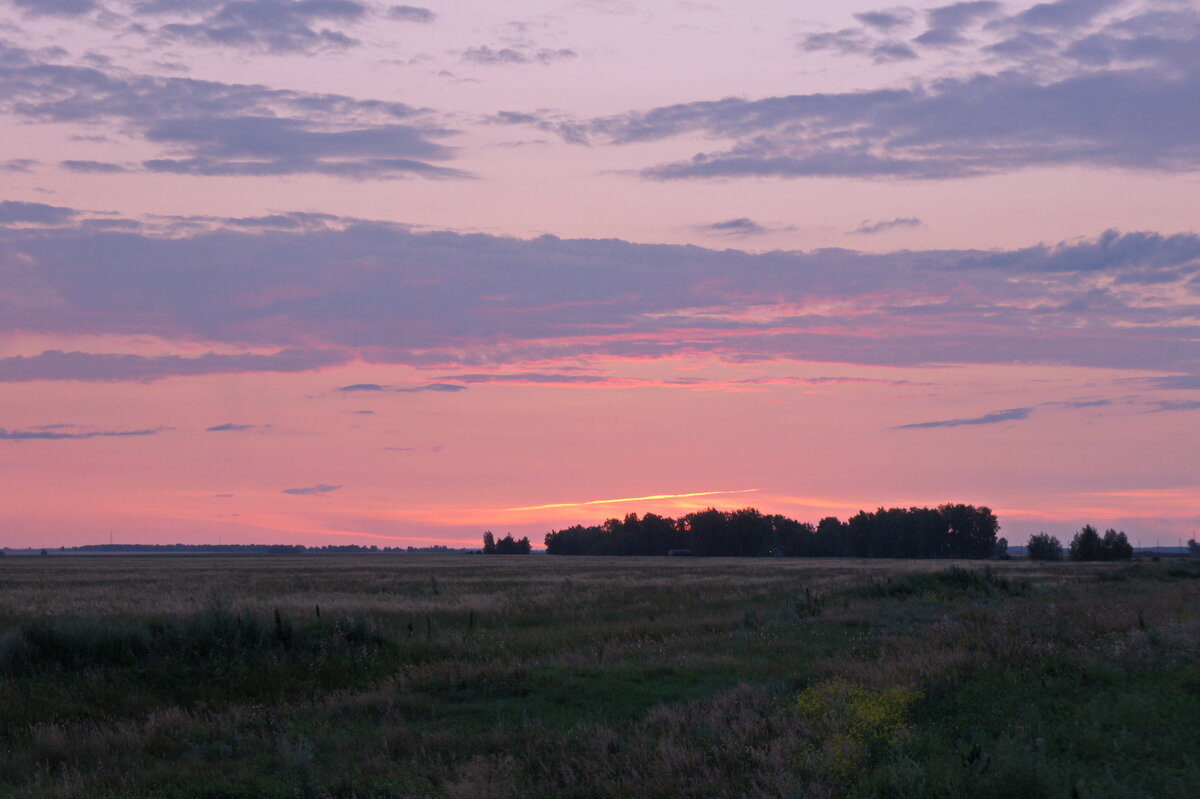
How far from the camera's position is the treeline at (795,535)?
153375 mm

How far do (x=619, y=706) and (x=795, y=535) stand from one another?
159699 mm

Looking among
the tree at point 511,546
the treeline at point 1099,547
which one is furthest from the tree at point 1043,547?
the tree at point 511,546

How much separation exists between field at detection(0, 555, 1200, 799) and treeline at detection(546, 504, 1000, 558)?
134 metres

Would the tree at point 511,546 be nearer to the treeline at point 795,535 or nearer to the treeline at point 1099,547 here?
the treeline at point 795,535

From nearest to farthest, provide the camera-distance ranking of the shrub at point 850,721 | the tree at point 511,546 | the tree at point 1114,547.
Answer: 1. the shrub at point 850,721
2. the tree at point 1114,547
3. the tree at point 511,546

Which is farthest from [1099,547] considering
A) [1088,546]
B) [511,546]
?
[511,546]

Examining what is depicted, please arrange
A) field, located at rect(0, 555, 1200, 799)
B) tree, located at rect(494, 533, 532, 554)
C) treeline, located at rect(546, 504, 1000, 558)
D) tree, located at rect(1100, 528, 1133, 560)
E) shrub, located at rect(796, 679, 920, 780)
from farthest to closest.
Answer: tree, located at rect(494, 533, 532, 554) → treeline, located at rect(546, 504, 1000, 558) → tree, located at rect(1100, 528, 1133, 560) → field, located at rect(0, 555, 1200, 799) → shrub, located at rect(796, 679, 920, 780)

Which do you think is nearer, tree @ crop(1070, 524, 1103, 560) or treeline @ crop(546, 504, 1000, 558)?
tree @ crop(1070, 524, 1103, 560)

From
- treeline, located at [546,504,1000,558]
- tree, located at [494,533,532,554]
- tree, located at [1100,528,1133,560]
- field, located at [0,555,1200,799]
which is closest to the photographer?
field, located at [0,555,1200,799]

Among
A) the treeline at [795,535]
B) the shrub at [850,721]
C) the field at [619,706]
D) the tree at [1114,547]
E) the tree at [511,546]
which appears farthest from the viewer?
the tree at [511,546]

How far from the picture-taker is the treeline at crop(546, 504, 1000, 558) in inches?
6038

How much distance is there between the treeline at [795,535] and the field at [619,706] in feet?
441

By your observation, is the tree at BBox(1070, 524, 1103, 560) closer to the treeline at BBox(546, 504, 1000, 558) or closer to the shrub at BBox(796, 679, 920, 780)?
the treeline at BBox(546, 504, 1000, 558)

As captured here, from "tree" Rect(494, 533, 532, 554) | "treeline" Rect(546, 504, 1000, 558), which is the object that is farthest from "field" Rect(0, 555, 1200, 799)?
"tree" Rect(494, 533, 532, 554)
